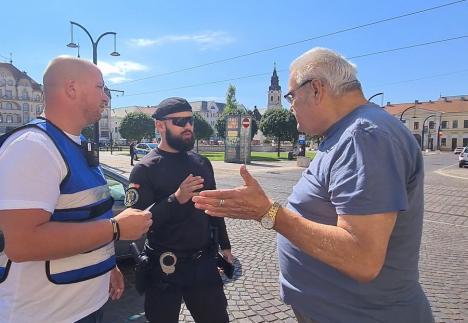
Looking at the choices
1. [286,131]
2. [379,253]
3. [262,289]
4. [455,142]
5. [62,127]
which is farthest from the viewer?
[455,142]

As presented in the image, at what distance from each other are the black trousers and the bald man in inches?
24.3

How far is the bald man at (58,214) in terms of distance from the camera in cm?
146

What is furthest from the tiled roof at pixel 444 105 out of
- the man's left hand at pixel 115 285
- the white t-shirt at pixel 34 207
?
the white t-shirt at pixel 34 207

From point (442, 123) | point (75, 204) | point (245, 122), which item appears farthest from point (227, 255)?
point (442, 123)

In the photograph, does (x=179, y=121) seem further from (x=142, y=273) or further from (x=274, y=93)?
(x=274, y=93)

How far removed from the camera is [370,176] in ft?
4.60

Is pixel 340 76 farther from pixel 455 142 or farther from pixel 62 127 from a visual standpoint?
pixel 455 142

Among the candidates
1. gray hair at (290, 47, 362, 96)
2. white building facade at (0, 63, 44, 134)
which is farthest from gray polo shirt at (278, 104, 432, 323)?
white building facade at (0, 63, 44, 134)

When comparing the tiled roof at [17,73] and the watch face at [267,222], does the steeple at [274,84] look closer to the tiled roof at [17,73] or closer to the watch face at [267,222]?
the tiled roof at [17,73]

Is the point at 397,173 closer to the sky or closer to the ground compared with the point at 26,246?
closer to the sky

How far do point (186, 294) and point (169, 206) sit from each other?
0.64 meters

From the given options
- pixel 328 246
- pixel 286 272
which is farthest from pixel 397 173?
pixel 286 272

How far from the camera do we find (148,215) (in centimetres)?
184

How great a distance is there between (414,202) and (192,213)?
1529mm
